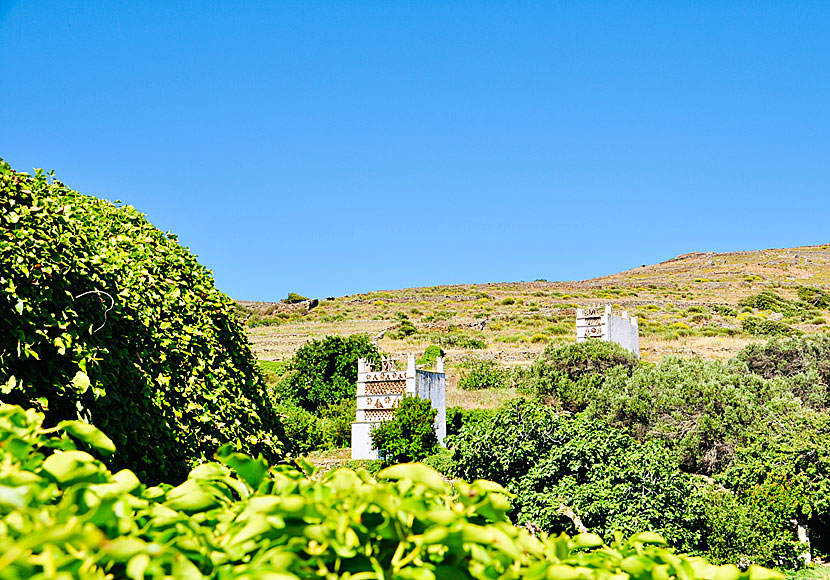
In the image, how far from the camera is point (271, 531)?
5.14ft

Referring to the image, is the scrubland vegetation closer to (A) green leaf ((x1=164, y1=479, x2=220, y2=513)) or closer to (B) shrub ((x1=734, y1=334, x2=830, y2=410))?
(A) green leaf ((x1=164, y1=479, x2=220, y2=513))

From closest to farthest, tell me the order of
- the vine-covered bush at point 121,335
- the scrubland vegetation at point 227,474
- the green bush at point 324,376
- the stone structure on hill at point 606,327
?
the scrubland vegetation at point 227,474, the vine-covered bush at point 121,335, the green bush at point 324,376, the stone structure on hill at point 606,327

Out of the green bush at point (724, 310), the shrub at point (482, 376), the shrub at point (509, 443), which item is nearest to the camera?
the shrub at point (509, 443)

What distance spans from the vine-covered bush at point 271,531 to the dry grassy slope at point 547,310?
3602 cm

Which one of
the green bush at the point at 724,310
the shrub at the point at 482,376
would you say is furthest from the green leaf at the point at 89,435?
the green bush at the point at 724,310

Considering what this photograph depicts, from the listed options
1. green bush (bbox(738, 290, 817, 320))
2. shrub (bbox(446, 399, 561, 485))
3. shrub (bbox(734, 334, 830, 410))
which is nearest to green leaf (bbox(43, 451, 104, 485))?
shrub (bbox(446, 399, 561, 485))

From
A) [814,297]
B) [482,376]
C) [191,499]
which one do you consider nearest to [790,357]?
[482,376]

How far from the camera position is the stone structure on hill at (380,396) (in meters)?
19.6

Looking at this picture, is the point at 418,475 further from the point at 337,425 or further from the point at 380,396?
the point at 337,425

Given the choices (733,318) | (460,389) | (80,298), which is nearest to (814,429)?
(80,298)

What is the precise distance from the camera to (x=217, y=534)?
1.61 metres

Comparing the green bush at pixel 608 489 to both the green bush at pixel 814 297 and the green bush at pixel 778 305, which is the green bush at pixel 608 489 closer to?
the green bush at pixel 778 305

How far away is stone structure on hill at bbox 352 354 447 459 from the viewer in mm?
19625

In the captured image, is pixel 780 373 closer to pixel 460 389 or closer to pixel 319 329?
pixel 460 389
